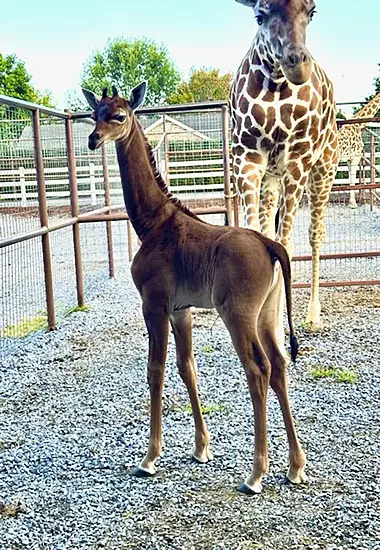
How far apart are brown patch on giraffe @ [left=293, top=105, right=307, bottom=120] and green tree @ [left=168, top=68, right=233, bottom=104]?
28821 mm

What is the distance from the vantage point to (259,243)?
2619 mm

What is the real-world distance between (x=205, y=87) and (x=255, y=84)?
3110 cm

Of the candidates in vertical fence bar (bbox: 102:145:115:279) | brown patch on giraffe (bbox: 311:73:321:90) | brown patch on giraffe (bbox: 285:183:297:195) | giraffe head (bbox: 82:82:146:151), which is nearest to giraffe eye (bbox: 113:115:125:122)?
giraffe head (bbox: 82:82:146:151)

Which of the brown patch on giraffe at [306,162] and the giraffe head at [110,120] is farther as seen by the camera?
the brown patch on giraffe at [306,162]

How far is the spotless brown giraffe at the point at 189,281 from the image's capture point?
8.23 ft

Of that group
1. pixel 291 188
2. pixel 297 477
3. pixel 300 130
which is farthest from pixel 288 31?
pixel 297 477

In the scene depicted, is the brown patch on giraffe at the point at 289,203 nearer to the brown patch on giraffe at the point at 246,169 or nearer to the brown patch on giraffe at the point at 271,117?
the brown patch on giraffe at the point at 246,169

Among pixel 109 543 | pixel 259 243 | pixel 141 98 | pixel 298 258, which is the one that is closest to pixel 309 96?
pixel 141 98

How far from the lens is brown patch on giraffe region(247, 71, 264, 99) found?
12.9 feet

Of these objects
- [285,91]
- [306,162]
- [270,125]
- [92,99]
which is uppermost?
[285,91]

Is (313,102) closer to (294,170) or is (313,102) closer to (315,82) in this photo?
(315,82)

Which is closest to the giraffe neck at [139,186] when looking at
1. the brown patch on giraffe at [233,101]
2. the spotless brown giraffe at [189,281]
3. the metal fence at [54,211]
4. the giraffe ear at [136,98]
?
the spotless brown giraffe at [189,281]

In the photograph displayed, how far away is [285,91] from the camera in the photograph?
155 inches

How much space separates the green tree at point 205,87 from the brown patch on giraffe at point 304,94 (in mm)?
28746
